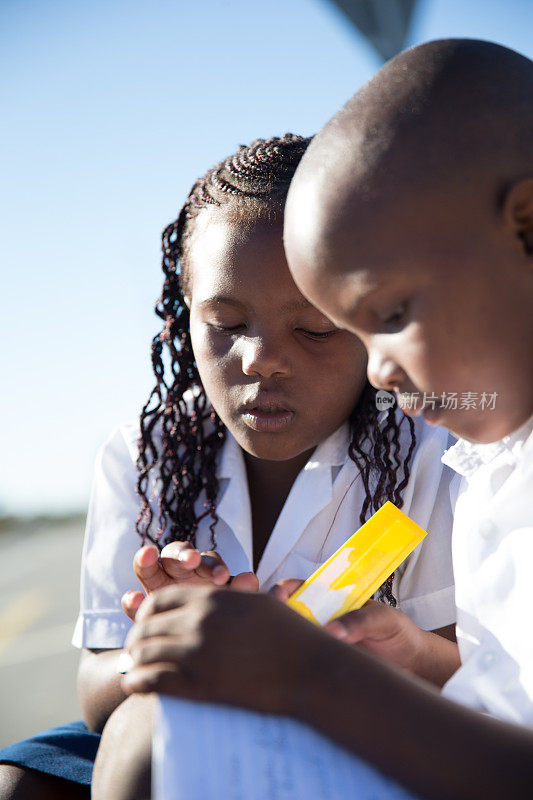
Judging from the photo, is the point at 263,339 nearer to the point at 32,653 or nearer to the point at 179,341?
the point at 179,341

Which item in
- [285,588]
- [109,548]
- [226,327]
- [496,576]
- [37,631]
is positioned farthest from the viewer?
[37,631]

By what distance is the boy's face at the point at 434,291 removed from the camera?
828mm

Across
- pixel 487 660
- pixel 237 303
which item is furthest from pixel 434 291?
pixel 237 303

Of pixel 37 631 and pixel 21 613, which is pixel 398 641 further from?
pixel 21 613

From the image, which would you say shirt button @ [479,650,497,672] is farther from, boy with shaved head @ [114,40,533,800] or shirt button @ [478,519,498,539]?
shirt button @ [478,519,498,539]

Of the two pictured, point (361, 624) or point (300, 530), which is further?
point (300, 530)

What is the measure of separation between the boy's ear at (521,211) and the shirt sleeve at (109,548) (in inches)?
36.8

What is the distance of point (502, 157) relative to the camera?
0.84 metres

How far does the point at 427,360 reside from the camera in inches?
33.8

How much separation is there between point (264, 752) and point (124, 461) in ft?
3.10

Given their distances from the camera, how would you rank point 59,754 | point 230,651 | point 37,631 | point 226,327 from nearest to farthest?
point 230,651, point 59,754, point 226,327, point 37,631

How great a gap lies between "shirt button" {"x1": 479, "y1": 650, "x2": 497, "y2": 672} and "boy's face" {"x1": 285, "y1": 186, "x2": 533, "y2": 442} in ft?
0.90

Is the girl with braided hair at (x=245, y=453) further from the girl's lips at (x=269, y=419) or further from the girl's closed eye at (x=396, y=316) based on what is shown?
the girl's closed eye at (x=396, y=316)

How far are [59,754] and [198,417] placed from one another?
0.65 m
